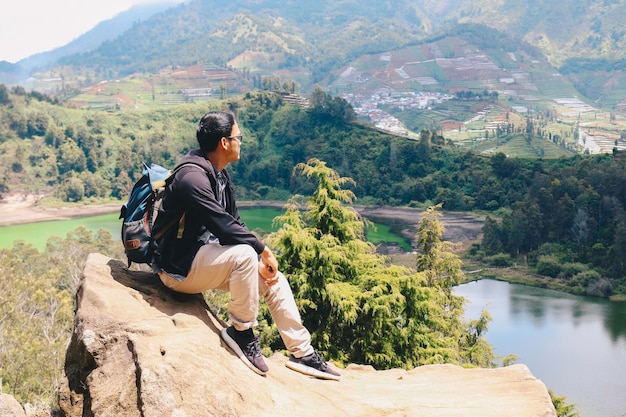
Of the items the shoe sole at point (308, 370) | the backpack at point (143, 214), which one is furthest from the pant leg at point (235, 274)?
the shoe sole at point (308, 370)

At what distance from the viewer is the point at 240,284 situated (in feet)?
13.3

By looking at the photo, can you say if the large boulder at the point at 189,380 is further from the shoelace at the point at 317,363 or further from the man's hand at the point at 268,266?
the man's hand at the point at 268,266

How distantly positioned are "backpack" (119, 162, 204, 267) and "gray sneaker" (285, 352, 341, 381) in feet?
4.15

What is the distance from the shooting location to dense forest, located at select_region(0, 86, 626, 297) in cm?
5059

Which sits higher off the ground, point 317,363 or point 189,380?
point 189,380

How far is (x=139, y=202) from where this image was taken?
4.43 metres

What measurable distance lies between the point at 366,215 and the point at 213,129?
64589 mm

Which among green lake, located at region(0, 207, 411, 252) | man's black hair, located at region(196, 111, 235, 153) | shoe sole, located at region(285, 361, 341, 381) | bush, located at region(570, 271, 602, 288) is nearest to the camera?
man's black hair, located at region(196, 111, 235, 153)

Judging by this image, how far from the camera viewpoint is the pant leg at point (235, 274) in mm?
4016

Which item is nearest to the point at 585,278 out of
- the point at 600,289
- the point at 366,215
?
the point at 600,289

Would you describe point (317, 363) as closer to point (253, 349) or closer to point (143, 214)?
point (253, 349)

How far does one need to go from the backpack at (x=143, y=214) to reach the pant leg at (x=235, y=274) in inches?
13.8

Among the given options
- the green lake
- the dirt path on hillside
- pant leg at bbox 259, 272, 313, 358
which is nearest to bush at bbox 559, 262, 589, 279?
the dirt path on hillside

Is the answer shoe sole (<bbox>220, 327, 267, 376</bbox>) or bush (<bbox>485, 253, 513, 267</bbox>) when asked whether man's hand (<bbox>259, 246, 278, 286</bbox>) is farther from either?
bush (<bbox>485, 253, 513, 267</bbox>)
